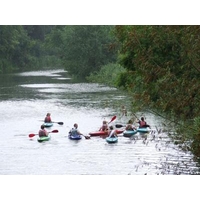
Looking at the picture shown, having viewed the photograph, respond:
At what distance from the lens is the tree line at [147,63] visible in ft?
35.8

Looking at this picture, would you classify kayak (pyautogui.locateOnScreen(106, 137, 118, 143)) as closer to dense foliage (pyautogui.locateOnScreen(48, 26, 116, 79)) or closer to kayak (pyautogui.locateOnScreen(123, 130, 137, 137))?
kayak (pyautogui.locateOnScreen(123, 130, 137, 137))

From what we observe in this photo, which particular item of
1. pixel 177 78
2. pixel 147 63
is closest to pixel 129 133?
pixel 177 78

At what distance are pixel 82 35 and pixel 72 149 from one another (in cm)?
2992

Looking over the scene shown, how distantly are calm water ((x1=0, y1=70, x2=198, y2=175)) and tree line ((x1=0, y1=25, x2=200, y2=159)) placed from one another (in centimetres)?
71

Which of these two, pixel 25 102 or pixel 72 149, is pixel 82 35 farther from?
pixel 72 149

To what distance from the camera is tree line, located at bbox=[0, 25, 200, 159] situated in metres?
10.9

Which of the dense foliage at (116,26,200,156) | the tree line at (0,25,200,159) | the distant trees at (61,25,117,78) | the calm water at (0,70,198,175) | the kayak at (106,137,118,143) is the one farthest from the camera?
the distant trees at (61,25,117,78)

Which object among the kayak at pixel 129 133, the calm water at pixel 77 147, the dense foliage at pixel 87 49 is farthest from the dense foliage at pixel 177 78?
the dense foliage at pixel 87 49

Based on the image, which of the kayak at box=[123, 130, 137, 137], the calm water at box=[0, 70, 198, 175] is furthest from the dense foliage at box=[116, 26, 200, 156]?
the kayak at box=[123, 130, 137, 137]

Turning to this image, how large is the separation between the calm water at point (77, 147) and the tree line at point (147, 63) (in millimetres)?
707

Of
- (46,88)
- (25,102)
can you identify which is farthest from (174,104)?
(46,88)

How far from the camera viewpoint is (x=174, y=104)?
35.3 feet

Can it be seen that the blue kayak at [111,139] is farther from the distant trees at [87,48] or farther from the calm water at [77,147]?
the distant trees at [87,48]

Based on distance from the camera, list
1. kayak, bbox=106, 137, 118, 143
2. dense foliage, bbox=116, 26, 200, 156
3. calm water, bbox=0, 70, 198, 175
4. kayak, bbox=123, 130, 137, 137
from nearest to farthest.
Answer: dense foliage, bbox=116, 26, 200, 156
calm water, bbox=0, 70, 198, 175
kayak, bbox=106, 137, 118, 143
kayak, bbox=123, 130, 137, 137
